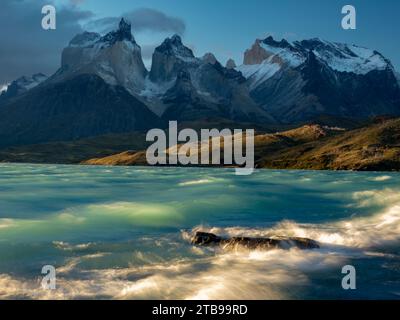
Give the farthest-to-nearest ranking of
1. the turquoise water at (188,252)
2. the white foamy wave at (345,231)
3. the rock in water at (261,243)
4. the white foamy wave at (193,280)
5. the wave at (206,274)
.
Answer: the white foamy wave at (345,231), the rock in water at (261,243), the turquoise water at (188,252), the wave at (206,274), the white foamy wave at (193,280)

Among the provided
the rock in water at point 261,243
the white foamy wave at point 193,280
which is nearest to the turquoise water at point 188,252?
the white foamy wave at point 193,280

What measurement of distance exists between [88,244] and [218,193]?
229 feet

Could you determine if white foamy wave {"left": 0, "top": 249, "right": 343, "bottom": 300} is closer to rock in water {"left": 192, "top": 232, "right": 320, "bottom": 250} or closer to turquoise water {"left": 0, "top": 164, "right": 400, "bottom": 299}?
turquoise water {"left": 0, "top": 164, "right": 400, "bottom": 299}

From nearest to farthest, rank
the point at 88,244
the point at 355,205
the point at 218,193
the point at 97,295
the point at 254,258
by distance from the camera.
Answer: the point at 97,295 → the point at 254,258 → the point at 88,244 → the point at 355,205 → the point at 218,193

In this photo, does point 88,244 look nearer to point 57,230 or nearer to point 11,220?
point 57,230

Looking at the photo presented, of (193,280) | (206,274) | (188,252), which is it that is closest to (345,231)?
(188,252)

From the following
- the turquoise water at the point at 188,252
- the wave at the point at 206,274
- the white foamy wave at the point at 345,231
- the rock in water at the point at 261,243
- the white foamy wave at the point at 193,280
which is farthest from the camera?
the white foamy wave at the point at 345,231

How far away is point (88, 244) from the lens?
56906mm

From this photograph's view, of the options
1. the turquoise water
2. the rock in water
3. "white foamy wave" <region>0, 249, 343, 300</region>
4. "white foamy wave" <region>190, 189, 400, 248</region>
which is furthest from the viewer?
"white foamy wave" <region>190, 189, 400, 248</region>

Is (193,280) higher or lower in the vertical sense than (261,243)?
lower

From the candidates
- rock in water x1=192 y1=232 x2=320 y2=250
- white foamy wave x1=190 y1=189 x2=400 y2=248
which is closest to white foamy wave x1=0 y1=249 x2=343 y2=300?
rock in water x1=192 y1=232 x2=320 y2=250

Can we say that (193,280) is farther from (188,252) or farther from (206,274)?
(188,252)

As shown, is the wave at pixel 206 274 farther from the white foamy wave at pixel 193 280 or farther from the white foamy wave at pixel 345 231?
the white foamy wave at pixel 345 231
